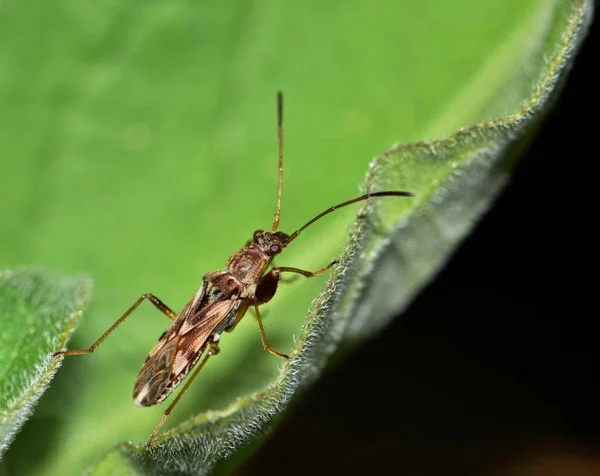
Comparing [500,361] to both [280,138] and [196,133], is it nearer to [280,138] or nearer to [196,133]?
[280,138]

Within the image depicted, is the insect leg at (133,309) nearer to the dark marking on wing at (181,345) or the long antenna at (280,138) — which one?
the dark marking on wing at (181,345)

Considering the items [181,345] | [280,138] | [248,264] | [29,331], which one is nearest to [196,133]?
[280,138]

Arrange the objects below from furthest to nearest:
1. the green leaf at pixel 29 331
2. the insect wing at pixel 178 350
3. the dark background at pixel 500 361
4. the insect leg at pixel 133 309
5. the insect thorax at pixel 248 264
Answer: the dark background at pixel 500 361
the insect thorax at pixel 248 264
the insect leg at pixel 133 309
the insect wing at pixel 178 350
the green leaf at pixel 29 331

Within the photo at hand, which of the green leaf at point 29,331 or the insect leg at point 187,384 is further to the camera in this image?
the insect leg at point 187,384

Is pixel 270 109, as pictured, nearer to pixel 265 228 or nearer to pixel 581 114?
pixel 265 228

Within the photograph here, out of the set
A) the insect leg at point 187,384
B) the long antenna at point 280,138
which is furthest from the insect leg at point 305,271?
the insect leg at point 187,384
